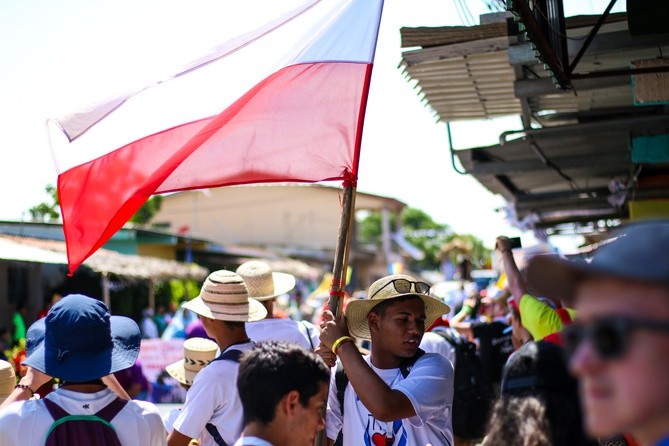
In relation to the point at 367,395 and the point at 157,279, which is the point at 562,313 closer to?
the point at 367,395

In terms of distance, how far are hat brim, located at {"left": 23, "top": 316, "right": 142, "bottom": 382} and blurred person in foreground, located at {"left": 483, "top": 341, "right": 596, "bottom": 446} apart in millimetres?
1855

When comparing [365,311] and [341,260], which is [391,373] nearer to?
[365,311]

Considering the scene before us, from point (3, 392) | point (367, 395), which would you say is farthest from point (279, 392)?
point (3, 392)

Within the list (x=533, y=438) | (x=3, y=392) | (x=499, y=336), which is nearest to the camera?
(x=533, y=438)

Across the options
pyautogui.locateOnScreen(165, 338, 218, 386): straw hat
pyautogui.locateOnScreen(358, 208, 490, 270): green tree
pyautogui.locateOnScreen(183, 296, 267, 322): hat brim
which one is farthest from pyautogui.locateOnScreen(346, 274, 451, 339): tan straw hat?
pyautogui.locateOnScreen(358, 208, 490, 270): green tree

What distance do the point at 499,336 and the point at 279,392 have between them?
716 centimetres

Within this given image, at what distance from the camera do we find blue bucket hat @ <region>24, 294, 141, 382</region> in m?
3.61

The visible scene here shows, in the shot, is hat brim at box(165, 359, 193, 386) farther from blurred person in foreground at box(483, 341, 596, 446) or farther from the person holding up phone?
blurred person in foreground at box(483, 341, 596, 446)

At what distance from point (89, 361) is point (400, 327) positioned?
1.59m

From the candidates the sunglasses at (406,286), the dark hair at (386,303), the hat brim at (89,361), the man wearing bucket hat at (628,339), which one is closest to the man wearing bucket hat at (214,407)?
the hat brim at (89,361)

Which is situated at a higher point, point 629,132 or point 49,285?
point 629,132

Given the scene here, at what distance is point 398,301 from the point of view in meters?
4.59

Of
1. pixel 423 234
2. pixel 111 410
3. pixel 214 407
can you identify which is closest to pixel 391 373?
pixel 214 407

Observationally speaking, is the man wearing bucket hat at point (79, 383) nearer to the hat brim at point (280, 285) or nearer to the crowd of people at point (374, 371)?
the crowd of people at point (374, 371)
